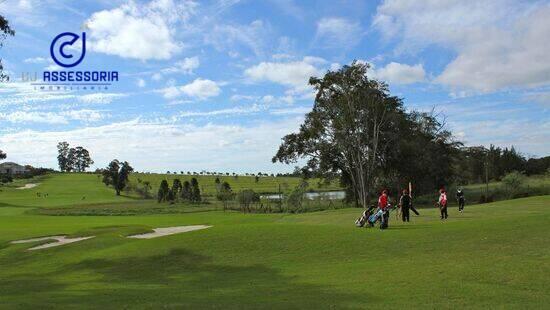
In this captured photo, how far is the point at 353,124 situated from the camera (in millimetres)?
63281

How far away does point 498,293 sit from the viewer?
1269 centimetres

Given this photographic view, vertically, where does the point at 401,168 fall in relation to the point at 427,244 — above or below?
above

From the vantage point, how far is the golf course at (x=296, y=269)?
42.6ft

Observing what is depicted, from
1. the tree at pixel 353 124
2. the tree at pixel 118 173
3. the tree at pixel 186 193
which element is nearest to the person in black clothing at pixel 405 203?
the tree at pixel 353 124

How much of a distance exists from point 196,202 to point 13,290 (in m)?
71.6

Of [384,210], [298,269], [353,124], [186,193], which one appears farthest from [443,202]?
[186,193]

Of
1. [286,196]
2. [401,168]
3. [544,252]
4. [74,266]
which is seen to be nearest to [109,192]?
[286,196]

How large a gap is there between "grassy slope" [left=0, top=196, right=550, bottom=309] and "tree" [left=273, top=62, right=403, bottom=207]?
124 feet

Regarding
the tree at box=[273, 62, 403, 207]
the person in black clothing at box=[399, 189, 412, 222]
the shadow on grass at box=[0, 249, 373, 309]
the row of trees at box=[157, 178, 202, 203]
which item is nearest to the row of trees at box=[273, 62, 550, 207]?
the tree at box=[273, 62, 403, 207]

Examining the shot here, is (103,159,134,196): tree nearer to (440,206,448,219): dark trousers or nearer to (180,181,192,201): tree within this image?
(180,181,192,201): tree

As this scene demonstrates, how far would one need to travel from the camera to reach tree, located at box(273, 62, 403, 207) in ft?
208

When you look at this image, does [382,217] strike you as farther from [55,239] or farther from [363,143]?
[363,143]

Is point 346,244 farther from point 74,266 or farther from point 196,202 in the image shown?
point 196,202

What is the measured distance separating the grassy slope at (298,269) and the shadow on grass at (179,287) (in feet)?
0.11
